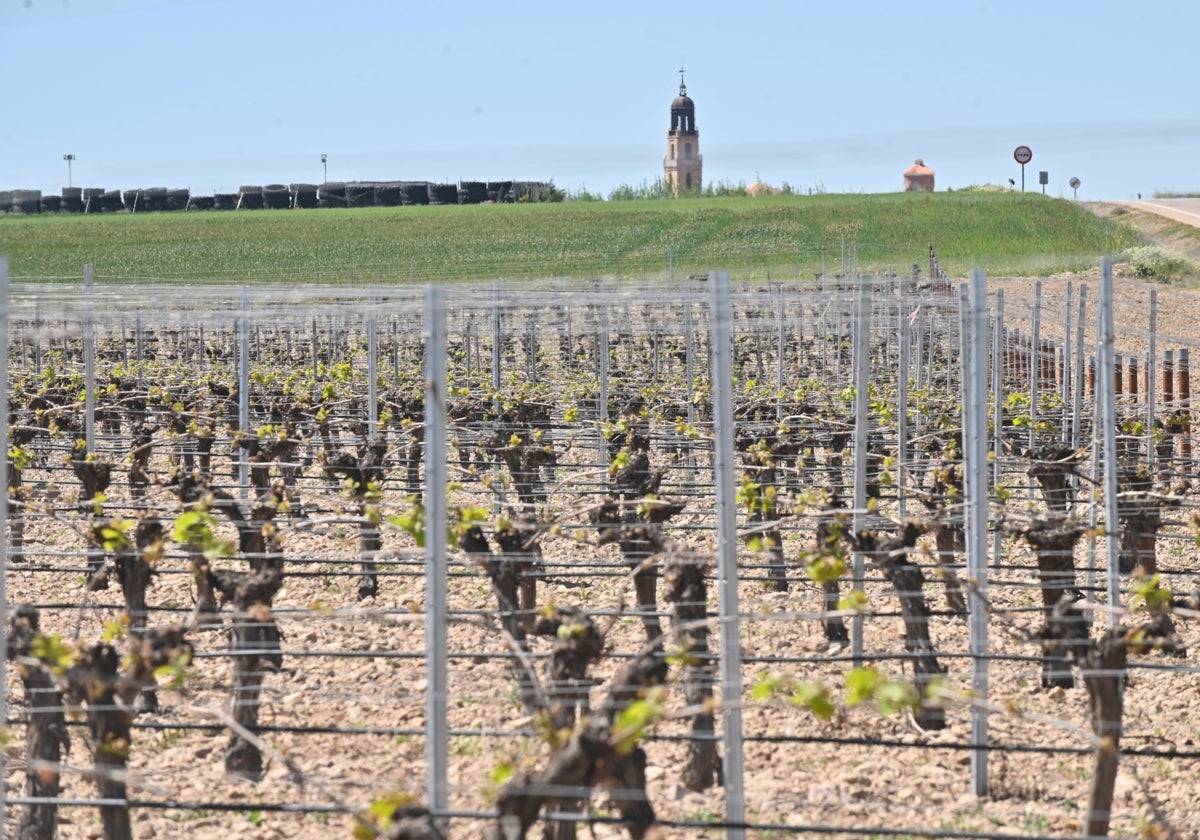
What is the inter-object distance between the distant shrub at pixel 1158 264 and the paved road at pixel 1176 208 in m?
7.44

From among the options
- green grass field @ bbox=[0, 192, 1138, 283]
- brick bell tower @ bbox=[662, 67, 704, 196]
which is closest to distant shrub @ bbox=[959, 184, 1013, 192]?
green grass field @ bbox=[0, 192, 1138, 283]

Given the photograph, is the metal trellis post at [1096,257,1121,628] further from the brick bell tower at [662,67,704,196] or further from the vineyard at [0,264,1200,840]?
the brick bell tower at [662,67,704,196]

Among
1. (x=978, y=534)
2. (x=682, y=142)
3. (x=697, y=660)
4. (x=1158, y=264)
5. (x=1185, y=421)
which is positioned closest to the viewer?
(x=697, y=660)

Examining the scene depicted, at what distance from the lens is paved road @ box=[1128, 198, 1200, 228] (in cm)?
4667

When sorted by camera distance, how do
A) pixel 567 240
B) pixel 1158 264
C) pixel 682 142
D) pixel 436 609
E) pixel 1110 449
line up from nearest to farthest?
pixel 436 609 → pixel 1110 449 → pixel 1158 264 → pixel 567 240 → pixel 682 142

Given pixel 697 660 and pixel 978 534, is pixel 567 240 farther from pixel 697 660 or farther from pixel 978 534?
pixel 697 660

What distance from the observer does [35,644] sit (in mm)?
4742

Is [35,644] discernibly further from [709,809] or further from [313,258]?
[313,258]

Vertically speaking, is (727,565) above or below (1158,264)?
below

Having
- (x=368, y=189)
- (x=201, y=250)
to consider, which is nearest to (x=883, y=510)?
(x=201, y=250)

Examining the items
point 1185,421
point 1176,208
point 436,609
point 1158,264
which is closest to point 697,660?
point 436,609

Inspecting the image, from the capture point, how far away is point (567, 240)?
4847 centimetres

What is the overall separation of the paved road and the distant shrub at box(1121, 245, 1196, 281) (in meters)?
7.44

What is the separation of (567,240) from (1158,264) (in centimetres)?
1918
